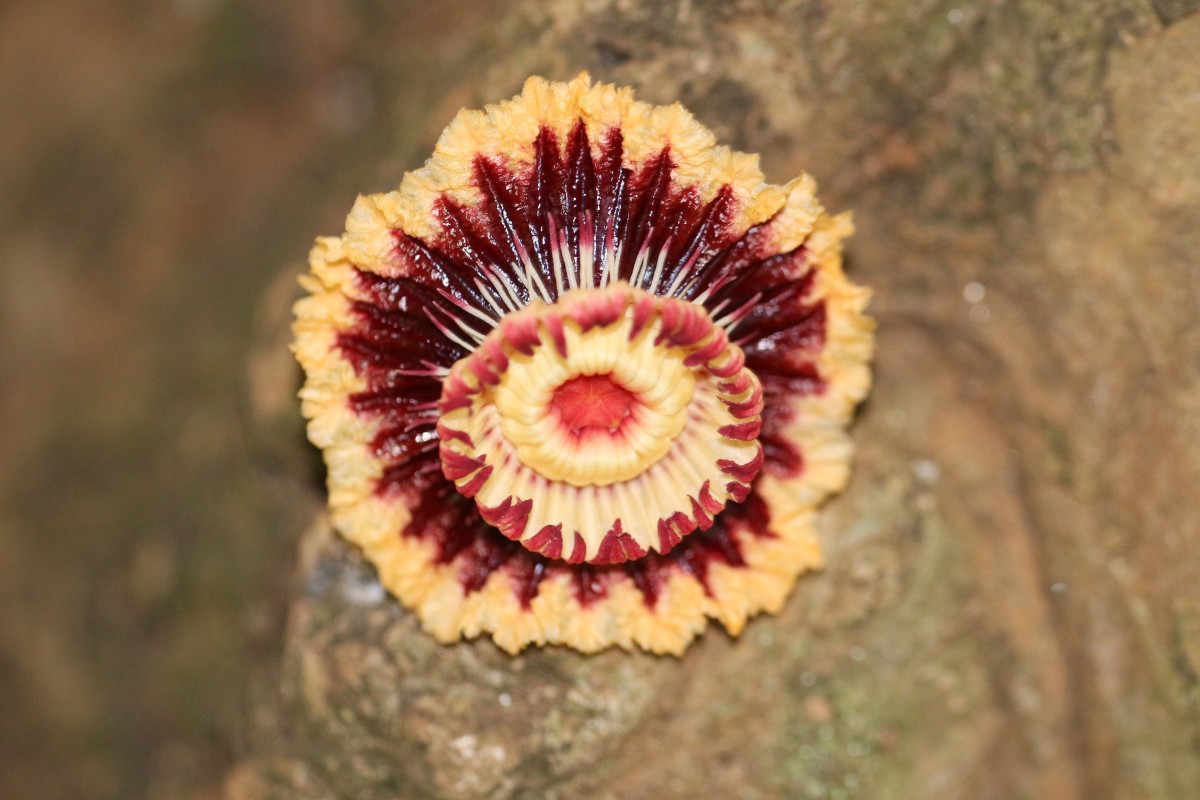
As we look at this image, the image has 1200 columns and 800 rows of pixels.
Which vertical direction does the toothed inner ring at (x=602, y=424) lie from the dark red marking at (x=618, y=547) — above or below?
above

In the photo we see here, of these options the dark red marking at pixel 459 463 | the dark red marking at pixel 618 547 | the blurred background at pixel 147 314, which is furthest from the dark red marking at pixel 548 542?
the blurred background at pixel 147 314

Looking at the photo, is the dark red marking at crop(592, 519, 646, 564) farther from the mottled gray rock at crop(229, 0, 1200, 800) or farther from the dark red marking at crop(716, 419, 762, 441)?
the mottled gray rock at crop(229, 0, 1200, 800)

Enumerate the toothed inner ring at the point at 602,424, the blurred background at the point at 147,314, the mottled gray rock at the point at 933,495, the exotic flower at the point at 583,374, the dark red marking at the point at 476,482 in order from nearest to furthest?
the toothed inner ring at the point at 602,424 → the exotic flower at the point at 583,374 → the dark red marking at the point at 476,482 → the mottled gray rock at the point at 933,495 → the blurred background at the point at 147,314

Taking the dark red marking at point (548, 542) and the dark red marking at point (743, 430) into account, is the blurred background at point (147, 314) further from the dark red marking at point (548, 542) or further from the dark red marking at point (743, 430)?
the dark red marking at point (743, 430)

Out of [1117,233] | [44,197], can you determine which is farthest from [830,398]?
[44,197]

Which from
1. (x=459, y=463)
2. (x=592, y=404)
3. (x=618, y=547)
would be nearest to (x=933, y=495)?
(x=618, y=547)

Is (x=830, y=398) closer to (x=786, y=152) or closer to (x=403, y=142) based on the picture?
(x=786, y=152)
